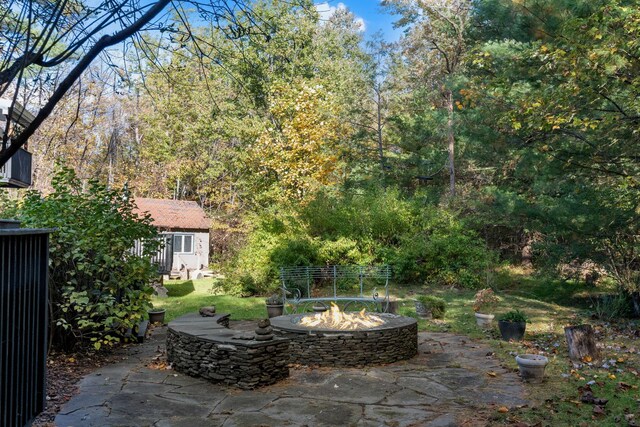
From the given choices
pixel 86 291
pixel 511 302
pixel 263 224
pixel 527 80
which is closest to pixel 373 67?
pixel 263 224

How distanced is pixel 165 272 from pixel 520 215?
10.6 metres

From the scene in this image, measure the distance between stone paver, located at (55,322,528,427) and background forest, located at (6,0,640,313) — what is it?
91.8 inches

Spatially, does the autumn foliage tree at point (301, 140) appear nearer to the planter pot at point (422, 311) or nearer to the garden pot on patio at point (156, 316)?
the planter pot at point (422, 311)

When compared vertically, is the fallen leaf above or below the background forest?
below

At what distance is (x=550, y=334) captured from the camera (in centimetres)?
826

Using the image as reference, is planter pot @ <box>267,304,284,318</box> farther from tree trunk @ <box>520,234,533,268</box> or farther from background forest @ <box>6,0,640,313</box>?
tree trunk @ <box>520,234,533,268</box>

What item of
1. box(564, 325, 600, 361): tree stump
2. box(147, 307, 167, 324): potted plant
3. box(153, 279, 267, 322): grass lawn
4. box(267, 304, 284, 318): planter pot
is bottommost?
box(153, 279, 267, 322): grass lawn

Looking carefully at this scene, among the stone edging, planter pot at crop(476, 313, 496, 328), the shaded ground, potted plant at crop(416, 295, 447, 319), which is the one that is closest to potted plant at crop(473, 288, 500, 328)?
planter pot at crop(476, 313, 496, 328)

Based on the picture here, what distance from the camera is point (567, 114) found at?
7.23 metres

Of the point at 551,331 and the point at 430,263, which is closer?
the point at 551,331

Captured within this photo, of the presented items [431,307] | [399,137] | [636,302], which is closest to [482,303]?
[431,307]

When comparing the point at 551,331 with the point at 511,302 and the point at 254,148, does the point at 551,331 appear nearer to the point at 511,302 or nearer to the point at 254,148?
the point at 511,302

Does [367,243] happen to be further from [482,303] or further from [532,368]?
[532,368]

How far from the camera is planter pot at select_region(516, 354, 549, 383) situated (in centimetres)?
550
